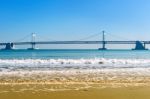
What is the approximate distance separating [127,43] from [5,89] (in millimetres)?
67977

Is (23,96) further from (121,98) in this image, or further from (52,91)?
(121,98)

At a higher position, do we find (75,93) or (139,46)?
(75,93)

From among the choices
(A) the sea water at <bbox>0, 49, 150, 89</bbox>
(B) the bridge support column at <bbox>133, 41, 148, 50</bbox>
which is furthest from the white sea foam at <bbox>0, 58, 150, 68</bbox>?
(B) the bridge support column at <bbox>133, 41, 148, 50</bbox>

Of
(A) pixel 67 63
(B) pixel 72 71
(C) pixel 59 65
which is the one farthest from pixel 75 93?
(A) pixel 67 63

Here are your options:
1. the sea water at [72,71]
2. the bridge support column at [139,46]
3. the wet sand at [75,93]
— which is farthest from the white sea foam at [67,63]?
the bridge support column at [139,46]

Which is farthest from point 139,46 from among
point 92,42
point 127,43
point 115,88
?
point 115,88

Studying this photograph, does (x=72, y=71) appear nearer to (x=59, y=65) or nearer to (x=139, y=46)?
(x=59, y=65)

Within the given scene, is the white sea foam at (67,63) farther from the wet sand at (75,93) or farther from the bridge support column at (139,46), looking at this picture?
the bridge support column at (139,46)

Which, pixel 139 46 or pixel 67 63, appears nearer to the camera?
pixel 67 63

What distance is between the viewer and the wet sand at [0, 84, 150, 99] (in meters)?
5.66

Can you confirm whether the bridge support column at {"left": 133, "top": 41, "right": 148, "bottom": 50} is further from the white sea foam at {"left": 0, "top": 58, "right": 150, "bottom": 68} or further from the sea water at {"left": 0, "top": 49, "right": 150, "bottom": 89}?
the sea water at {"left": 0, "top": 49, "right": 150, "bottom": 89}

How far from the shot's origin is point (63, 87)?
687 cm

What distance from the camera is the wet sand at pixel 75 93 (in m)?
5.66

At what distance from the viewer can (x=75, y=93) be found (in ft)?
19.9
